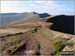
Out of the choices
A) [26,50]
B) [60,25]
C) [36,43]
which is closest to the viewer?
[26,50]

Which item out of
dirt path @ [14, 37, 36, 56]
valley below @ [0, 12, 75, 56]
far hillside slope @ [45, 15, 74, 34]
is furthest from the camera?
far hillside slope @ [45, 15, 74, 34]

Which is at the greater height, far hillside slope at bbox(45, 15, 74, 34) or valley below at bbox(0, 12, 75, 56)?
valley below at bbox(0, 12, 75, 56)

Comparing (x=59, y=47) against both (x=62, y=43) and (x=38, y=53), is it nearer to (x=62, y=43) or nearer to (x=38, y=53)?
(x=62, y=43)

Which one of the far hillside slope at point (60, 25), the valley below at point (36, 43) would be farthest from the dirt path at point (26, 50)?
the far hillside slope at point (60, 25)

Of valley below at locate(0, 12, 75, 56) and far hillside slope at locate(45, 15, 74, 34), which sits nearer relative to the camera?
valley below at locate(0, 12, 75, 56)

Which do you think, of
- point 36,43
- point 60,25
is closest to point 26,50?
point 36,43

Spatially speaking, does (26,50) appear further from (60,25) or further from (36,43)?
(60,25)

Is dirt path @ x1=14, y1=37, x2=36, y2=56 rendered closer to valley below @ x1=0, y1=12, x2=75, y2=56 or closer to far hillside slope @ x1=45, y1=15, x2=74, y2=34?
valley below @ x1=0, y1=12, x2=75, y2=56

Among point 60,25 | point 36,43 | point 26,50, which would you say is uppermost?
point 26,50

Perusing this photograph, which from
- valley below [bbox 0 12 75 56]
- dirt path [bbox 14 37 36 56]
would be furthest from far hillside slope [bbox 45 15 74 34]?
dirt path [bbox 14 37 36 56]

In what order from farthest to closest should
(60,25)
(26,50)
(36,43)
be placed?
(60,25) < (36,43) < (26,50)

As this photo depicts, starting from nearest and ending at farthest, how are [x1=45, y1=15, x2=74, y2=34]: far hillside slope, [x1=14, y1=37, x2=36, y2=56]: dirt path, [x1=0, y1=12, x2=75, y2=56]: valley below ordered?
1. [x1=14, y1=37, x2=36, y2=56]: dirt path
2. [x1=0, y1=12, x2=75, y2=56]: valley below
3. [x1=45, y1=15, x2=74, y2=34]: far hillside slope

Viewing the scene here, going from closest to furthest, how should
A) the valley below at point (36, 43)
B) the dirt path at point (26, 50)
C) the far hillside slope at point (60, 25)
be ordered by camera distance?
the dirt path at point (26, 50), the valley below at point (36, 43), the far hillside slope at point (60, 25)

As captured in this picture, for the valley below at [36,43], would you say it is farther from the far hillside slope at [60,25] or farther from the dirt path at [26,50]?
the far hillside slope at [60,25]
